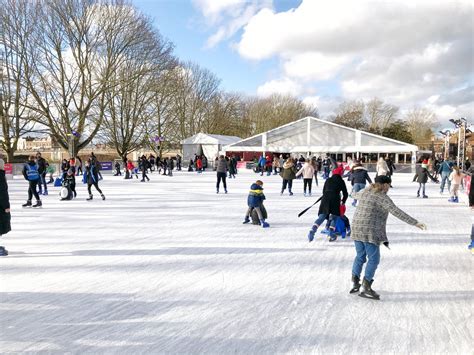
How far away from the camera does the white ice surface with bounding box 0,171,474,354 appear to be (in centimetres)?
293

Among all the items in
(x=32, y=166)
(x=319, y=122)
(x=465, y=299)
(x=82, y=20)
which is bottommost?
(x=465, y=299)

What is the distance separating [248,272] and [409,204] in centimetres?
827

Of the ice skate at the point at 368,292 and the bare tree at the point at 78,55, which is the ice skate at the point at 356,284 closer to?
the ice skate at the point at 368,292

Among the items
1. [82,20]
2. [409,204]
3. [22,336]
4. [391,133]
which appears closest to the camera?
[22,336]

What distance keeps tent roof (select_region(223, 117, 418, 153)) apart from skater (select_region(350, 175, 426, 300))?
28.0 m

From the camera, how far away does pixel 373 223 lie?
3.75m

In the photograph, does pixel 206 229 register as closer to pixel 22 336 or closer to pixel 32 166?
pixel 22 336

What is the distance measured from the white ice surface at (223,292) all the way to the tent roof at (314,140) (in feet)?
80.8

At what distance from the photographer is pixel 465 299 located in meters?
3.85

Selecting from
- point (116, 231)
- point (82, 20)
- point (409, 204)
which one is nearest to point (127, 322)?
point (116, 231)

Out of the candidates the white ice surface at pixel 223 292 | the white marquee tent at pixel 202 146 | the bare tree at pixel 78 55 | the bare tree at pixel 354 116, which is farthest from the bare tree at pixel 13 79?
the bare tree at pixel 354 116

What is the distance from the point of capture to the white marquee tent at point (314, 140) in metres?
31.0

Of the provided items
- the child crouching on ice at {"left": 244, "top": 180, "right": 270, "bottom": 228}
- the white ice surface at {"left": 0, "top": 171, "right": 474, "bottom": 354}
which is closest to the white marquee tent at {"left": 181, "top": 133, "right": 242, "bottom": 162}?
the child crouching on ice at {"left": 244, "top": 180, "right": 270, "bottom": 228}

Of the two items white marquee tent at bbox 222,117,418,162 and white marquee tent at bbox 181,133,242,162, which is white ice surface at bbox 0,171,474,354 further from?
white marquee tent at bbox 181,133,242,162
